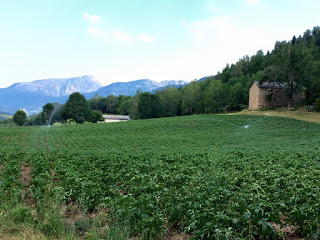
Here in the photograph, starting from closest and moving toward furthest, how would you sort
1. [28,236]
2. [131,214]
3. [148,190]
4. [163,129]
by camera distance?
[28,236], [131,214], [148,190], [163,129]

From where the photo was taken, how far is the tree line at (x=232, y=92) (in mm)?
47531

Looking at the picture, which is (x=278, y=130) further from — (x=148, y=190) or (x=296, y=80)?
(x=148, y=190)

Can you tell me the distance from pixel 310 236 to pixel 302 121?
138 ft

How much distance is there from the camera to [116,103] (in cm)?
14738

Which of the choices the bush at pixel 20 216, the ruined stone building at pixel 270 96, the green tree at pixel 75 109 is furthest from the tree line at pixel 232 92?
the bush at pixel 20 216

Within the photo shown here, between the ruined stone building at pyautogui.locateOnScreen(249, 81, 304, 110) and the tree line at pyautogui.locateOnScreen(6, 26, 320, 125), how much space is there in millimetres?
2495

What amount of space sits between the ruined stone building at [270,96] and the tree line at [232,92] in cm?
250

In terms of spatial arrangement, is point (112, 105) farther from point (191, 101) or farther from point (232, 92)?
point (232, 92)

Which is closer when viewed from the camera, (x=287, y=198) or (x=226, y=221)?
(x=226, y=221)

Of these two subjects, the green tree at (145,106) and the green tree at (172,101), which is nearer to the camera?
the green tree at (145,106)

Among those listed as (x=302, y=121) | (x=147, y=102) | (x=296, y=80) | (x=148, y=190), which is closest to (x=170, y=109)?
(x=147, y=102)

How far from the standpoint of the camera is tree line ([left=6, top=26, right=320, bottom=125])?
47531 millimetres

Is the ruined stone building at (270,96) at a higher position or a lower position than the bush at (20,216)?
higher

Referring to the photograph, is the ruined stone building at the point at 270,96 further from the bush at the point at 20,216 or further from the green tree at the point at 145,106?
the bush at the point at 20,216
